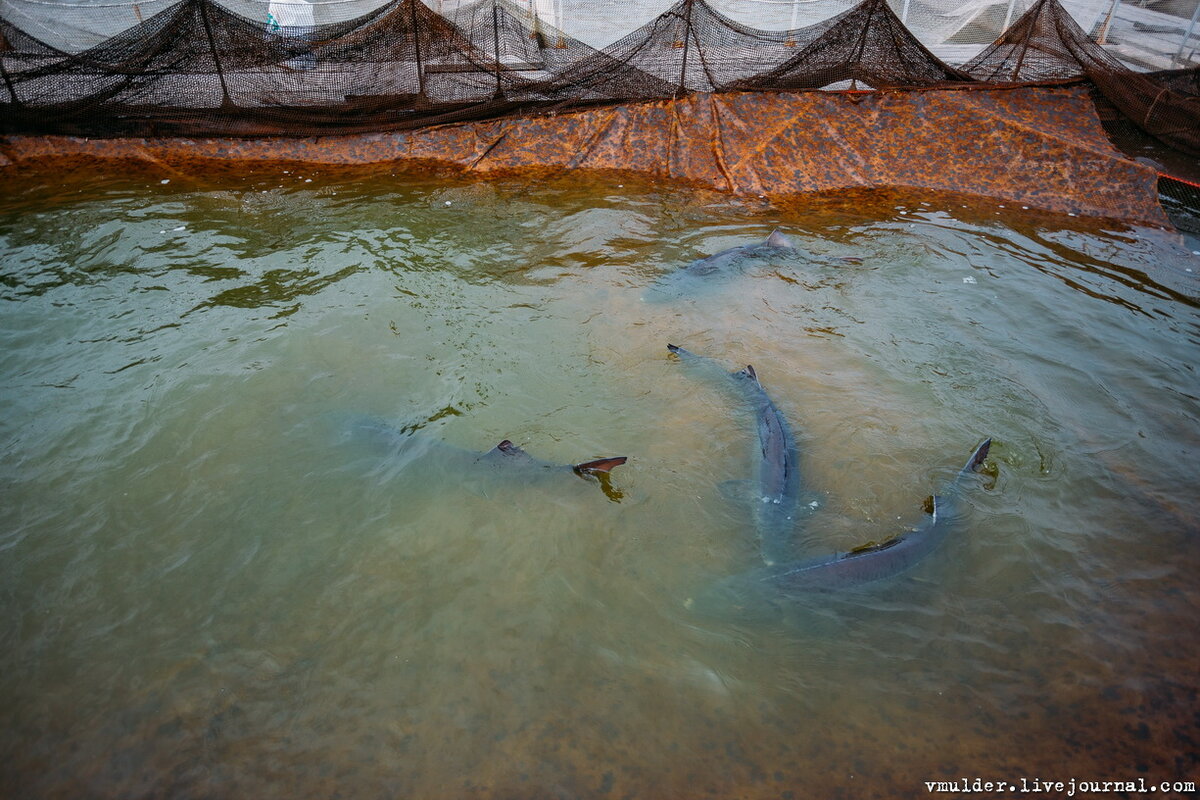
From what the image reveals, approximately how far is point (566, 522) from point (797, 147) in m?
7.25

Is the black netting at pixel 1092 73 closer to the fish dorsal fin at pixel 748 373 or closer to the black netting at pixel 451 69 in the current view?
the black netting at pixel 451 69

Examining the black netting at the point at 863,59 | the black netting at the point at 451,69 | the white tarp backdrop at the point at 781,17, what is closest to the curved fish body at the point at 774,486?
the black netting at the point at 863,59

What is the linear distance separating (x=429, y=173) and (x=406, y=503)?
681cm

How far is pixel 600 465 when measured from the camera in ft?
14.1

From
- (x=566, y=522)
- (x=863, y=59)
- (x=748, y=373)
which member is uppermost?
(x=863, y=59)

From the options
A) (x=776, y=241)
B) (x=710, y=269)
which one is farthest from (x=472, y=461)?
(x=776, y=241)

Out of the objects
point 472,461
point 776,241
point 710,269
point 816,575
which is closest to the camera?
point 816,575

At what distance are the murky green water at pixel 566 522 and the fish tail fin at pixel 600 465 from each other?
0.48 feet

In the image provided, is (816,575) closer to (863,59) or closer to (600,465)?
(600,465)

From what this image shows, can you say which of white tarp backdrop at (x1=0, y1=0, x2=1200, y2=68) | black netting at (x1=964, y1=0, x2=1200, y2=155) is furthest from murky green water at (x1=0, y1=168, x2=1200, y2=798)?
white tarp backdrop at (x1=0, y1=0, x2=1200, y2=68)

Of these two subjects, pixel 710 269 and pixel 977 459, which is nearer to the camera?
pixel 977 459

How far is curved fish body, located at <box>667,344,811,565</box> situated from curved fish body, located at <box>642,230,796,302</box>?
2.03m

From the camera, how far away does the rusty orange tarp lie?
27.2 ft

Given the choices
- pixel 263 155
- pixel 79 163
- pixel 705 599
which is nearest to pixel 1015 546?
pixel 705 599
